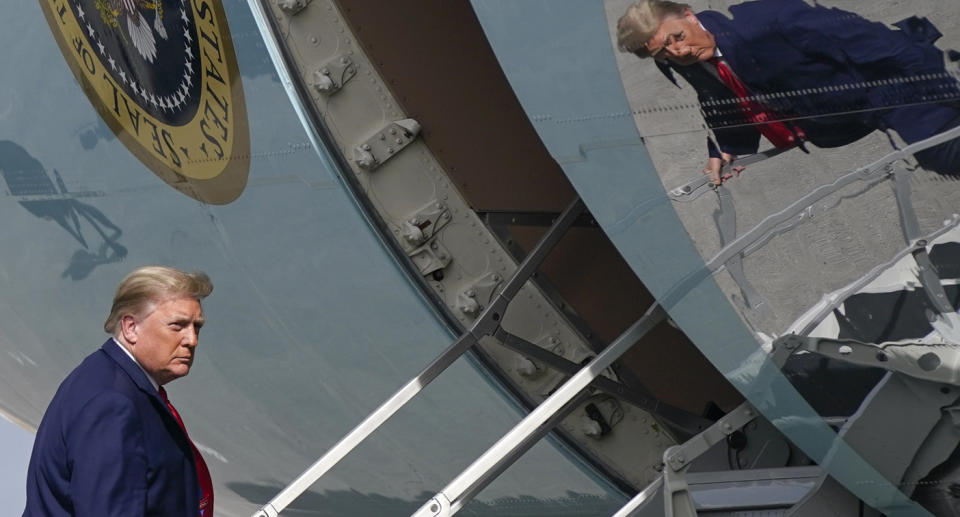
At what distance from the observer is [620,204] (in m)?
4.23

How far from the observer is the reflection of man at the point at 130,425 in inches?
121

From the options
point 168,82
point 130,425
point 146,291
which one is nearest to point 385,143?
point 168,82

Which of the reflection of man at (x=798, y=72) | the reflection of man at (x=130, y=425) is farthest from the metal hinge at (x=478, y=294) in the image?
the reflection of man at (x=130, y=425)

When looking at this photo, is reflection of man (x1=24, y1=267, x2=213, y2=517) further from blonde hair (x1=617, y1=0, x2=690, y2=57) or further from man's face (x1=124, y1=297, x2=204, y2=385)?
blonde hair (x1=617, y1=0, x2=690, y2=57)

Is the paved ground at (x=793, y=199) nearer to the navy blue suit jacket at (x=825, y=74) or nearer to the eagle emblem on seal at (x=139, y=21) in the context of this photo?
the navy blue suit jacket at (x=825, y=74)

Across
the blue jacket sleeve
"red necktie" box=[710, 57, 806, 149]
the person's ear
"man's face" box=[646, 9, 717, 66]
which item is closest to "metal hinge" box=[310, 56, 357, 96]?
"man's face" box=[646, 9, 717, 66]

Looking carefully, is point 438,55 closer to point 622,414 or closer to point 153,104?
point 153,104

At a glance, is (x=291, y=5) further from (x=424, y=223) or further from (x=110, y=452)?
(x=110, y=452)

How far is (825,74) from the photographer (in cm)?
382

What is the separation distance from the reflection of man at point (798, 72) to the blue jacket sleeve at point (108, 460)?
1816mm

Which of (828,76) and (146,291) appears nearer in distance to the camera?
(146,291)

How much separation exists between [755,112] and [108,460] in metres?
2.03

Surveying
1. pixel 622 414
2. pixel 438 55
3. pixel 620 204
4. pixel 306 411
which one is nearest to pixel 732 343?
pixel 620 204

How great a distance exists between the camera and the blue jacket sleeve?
3.05 m
